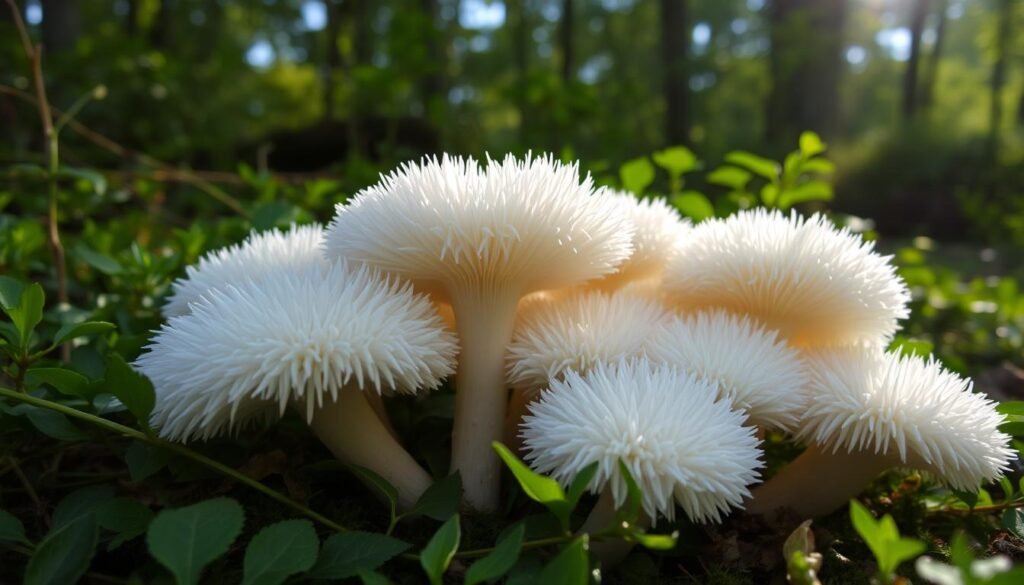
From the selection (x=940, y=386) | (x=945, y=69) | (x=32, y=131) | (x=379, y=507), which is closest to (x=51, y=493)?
(x=379, y=507)

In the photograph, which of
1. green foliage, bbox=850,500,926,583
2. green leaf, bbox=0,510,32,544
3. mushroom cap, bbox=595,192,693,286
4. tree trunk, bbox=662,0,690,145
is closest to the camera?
green foliage, bbox=850,500,926,583

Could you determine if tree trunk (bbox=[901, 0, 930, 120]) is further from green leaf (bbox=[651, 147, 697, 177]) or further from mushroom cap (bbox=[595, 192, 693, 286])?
mushroom cap (bbox=[595, 192, 693, 286])

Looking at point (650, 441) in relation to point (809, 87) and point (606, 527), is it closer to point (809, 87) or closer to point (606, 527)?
point (606, 527)

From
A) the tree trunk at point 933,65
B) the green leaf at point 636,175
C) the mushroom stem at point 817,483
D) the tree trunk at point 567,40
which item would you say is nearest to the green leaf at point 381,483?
the mushroom stem at point 817,483

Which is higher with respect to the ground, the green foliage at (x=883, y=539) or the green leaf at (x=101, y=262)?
the green leaf at (x=101, y=262)

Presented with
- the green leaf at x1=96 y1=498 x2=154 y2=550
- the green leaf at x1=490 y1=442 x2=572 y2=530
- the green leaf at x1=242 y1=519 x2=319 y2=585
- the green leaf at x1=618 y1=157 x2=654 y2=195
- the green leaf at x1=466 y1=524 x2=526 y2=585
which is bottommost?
the green leaf at x1=96 y1=498 x2=154 y2=550

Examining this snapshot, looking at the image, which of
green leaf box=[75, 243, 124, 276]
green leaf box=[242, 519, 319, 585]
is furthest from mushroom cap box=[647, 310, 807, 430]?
green leaf box=[75, 243, 124, 276]

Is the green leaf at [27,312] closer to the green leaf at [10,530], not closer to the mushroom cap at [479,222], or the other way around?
the green leaf at [10,530]

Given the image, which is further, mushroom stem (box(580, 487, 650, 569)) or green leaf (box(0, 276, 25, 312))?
green leaf (box(0, 276, 25, 312))
